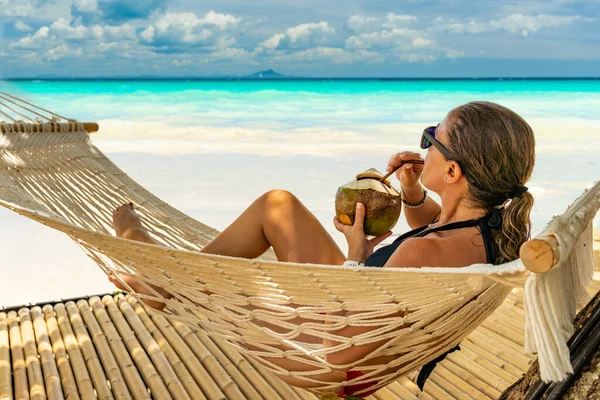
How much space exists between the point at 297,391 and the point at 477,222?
794 mm

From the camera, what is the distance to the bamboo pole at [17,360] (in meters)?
1.77

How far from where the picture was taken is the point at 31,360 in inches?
75.9

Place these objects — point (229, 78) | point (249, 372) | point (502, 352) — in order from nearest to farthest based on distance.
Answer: point (249, 372), point (502, 352), point (229, 78)

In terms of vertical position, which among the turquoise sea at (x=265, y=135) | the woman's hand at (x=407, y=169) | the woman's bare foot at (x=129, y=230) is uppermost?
the woman's hand at (x=407, y=169)

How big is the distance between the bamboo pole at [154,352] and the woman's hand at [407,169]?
2.51 ft

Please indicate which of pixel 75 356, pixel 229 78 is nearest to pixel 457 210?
pixel 75 356

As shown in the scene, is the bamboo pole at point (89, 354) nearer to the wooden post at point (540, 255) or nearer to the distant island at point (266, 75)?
the wooden post at point (540, 255)

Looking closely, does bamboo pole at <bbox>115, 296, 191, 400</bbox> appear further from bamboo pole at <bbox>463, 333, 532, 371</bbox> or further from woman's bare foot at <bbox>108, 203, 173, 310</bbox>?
bamboo pole at <bbox>463, 333, 532, 371</bbox>

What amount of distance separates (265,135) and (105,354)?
8.35 m

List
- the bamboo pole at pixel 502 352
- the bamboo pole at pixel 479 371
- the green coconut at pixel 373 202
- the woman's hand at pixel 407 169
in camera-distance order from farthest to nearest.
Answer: the bamboo pole at pixel 502 352
the bamboo pole at pixel 479 371
the woman's hand at pixel 407 169
the green coconut at pixel 373 202

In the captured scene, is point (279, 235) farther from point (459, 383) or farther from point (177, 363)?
point (459, 383)

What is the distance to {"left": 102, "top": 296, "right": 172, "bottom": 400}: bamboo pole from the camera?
1781mm

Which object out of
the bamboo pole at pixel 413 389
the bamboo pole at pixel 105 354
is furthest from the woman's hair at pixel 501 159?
the bamboo pole at pixel 105 354

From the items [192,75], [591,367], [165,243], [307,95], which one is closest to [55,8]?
[192,75]
